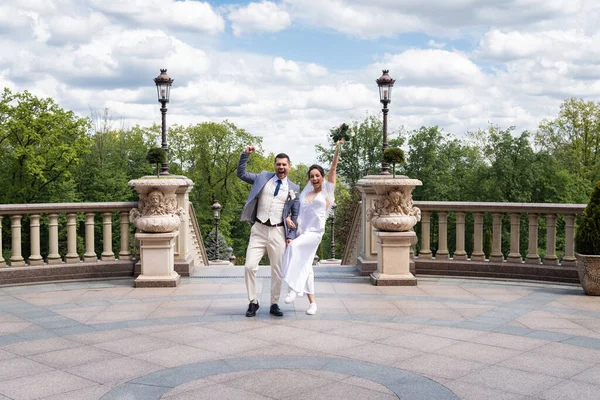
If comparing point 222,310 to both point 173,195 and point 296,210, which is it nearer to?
point 296,210

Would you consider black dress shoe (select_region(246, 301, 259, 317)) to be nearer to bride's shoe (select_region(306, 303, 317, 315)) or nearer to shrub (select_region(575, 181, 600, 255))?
bride's shoe (select_region(306, 303, 317, 315))

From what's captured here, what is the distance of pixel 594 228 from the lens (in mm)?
9531

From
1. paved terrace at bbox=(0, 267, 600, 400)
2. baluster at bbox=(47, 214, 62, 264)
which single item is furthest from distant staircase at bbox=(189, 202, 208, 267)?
paved terrace at bbox=(0, 267, 600, 400)

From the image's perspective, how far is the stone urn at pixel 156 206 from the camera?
10375mm

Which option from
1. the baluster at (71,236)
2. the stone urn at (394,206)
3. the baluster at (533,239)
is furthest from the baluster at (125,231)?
the baluster at (533,239)

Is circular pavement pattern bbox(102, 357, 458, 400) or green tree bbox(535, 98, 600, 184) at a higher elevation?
green tree bbox(535, 98, 600, 184)

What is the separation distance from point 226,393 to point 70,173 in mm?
37854

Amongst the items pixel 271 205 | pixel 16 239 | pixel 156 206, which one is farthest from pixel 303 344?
pixel 16 239

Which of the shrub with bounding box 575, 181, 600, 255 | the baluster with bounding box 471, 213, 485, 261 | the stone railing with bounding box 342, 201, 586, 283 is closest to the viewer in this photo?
the shrub with bounding box 575, 181, 600, 255

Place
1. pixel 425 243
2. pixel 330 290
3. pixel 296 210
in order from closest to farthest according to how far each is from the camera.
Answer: pixel 296 210 < pixel 330 290 < pixel 425 243

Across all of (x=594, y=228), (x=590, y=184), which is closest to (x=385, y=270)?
(x=594, y=228)

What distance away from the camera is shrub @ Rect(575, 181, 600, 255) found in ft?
31.2

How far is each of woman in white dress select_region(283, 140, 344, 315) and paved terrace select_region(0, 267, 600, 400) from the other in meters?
0.47

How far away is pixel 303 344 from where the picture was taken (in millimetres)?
6684
